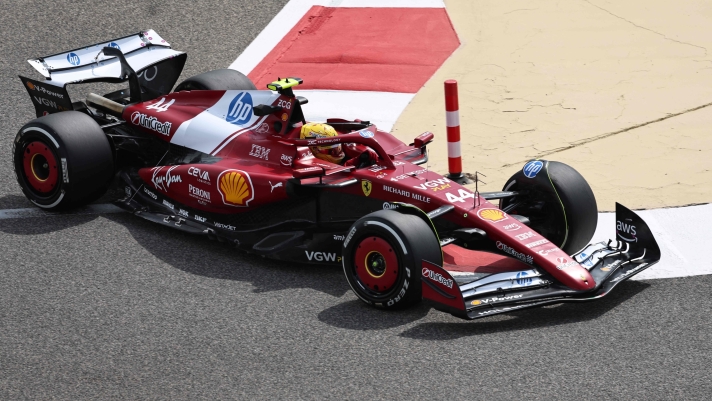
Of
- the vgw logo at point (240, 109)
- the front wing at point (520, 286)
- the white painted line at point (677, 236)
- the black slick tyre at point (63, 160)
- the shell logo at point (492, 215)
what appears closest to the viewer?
the front wing at point (520, 286)

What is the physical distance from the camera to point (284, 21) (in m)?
13.1

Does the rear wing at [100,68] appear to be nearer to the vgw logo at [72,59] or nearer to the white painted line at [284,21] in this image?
the vgw logo at [72,59]

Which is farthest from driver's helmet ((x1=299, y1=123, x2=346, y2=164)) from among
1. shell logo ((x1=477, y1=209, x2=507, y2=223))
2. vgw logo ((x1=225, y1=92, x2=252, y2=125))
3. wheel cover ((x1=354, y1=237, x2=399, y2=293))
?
shell logo ((x1=477, y1=209, x2=507, y2=223))

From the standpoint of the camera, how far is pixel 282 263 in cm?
743

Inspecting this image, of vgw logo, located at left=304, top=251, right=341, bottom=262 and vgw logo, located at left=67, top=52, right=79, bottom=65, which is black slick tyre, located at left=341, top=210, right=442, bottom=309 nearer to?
vgw logo, located at left=304, top=251, right=341, bottom=262

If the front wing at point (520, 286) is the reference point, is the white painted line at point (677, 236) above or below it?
below

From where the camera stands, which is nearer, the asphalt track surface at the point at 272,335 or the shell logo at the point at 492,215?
the asphalt track surface at the point at 272,335

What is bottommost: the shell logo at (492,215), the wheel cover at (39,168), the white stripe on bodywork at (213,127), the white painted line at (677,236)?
the white painted line at (677,236)

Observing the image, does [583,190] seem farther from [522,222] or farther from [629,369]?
[629,369]

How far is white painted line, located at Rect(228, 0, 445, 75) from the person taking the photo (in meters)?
12.2

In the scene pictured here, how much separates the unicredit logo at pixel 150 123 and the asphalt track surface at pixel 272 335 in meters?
0.95

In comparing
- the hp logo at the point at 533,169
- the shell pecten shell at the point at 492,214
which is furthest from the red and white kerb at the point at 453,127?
the shell pecten shell at the point at 492,214

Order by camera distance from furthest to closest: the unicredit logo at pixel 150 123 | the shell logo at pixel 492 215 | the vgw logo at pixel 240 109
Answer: the unicredit logo at pixel 150 123 → the vgw logo at pixel 240 109 → the shell logo at pixel 492 215

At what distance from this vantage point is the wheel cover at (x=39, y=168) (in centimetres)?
816
